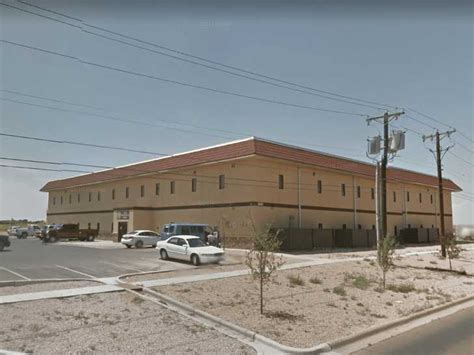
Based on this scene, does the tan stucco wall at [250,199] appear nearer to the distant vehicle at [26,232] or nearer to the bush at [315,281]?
the distant vehicle at [26,232]

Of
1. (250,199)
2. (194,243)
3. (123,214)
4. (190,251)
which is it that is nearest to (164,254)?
(194,243)

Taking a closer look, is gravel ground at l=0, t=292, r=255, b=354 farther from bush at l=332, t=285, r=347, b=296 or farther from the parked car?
the parked car

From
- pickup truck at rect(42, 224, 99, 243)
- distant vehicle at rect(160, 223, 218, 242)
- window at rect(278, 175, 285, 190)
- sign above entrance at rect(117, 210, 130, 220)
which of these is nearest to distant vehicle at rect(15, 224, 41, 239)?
pickup truck at rect(42, 224, 99, 243)

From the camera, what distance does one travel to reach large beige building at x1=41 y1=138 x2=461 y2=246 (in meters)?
34.7

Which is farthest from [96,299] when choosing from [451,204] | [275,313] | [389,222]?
[451,204]

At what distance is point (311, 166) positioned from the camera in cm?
3850

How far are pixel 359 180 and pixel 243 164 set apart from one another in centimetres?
1688

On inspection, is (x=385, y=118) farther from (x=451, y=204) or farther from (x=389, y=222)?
(x=451, y=204)

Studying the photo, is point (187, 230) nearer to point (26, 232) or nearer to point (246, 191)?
point (246, 191)

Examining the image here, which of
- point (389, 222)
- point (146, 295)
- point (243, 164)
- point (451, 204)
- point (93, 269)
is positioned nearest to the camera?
point (146, 295)

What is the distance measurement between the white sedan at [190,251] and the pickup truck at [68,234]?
27102mm

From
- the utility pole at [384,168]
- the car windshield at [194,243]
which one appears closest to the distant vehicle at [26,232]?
the car windshield at [194,243]

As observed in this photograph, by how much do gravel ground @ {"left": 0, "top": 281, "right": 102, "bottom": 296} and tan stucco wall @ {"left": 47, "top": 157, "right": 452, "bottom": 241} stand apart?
65.7ft

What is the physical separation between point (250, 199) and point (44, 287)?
21560 mm
